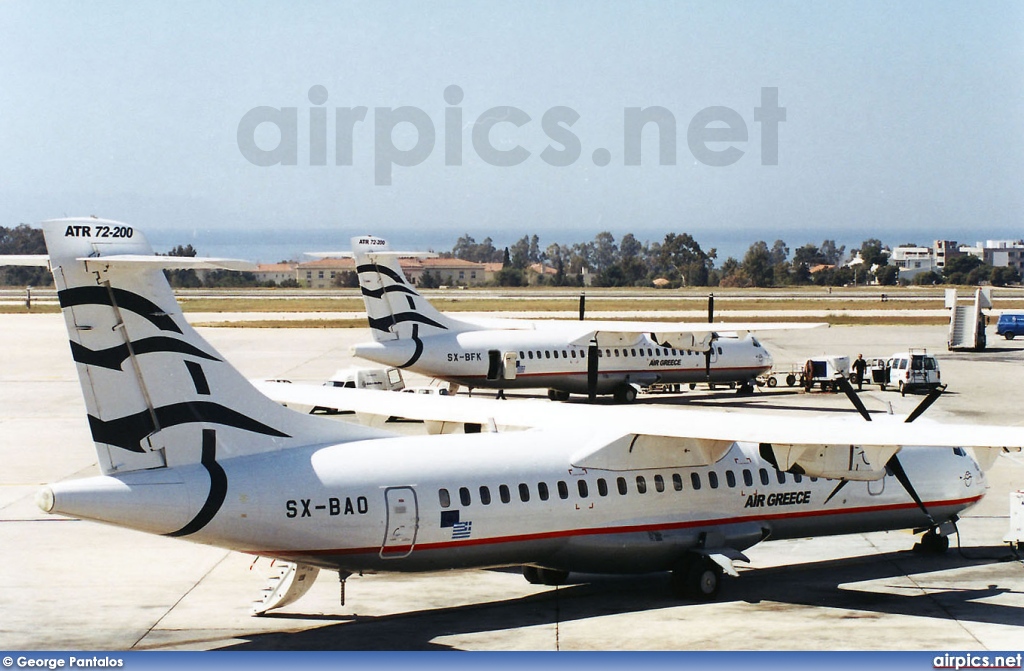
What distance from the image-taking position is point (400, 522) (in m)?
18.1

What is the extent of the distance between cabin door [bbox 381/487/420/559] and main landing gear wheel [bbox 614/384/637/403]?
29.8m

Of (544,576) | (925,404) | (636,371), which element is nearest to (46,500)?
(544,576)

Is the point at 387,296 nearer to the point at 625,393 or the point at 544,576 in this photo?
the point at 625,393

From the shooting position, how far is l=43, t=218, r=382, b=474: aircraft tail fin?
1548cm

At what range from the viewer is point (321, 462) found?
17.9 m

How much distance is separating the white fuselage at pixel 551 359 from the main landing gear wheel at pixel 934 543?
2314 centimetres

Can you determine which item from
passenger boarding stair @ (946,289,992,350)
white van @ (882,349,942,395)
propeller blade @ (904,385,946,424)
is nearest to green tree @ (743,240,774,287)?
passenger boarding stair @ (946,289,992,350)

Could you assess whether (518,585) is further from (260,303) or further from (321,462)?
(260,303)

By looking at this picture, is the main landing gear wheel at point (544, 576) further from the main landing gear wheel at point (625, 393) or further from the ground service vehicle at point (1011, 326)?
Answer: the ground service vehicle at point (1011, 326)

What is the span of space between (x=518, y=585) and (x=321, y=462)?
5.46m

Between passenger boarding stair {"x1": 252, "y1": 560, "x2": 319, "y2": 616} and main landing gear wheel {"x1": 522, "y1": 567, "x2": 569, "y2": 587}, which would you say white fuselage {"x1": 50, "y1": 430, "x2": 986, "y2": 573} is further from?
main landing gear wheel {"x1": 522, "y1": 567, "x2": 569, "y2": 587}

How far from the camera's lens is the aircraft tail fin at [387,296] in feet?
142

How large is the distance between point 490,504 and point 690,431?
3571mm

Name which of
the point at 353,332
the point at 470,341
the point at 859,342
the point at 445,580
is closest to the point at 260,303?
the point at 353,332
